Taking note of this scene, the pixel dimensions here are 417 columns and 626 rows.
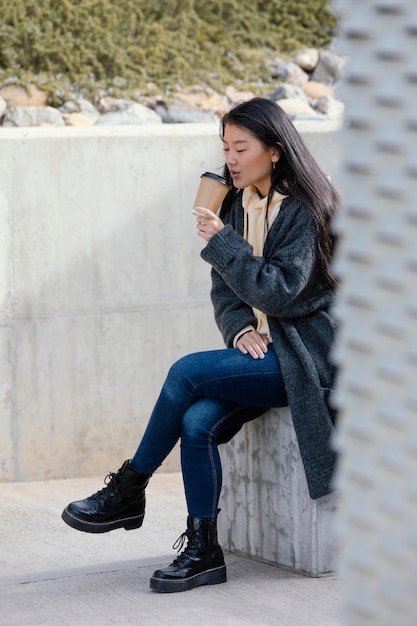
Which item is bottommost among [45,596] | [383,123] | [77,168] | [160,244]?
[45,596]

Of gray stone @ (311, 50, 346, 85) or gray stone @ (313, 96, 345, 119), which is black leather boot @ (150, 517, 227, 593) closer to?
gray stone @ (313, 96, 345, 119)

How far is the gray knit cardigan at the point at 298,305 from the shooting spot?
134 inches

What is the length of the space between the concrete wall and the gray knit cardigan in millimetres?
1715

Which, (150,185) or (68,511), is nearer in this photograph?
(68,511)

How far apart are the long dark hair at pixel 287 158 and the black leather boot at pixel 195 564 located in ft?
2.73

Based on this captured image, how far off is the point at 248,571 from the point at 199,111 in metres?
3.26

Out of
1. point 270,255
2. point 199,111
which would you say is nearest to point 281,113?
→ point 270,255

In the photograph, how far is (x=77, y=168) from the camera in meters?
5.13

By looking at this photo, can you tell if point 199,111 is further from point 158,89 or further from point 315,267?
point 315,267

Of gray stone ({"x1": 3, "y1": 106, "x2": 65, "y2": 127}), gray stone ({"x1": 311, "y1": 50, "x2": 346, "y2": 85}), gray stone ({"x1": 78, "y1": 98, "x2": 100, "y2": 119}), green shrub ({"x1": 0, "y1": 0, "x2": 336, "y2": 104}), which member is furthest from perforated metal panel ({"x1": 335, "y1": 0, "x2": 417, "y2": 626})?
gray stone ({"x1": 311, "y1": 50, "x2": 346, "y2": 85})

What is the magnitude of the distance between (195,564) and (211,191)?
3.65 feet

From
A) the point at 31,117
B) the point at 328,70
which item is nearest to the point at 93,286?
the point at 31,117

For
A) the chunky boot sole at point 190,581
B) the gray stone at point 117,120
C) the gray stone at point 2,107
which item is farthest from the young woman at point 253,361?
the gray stone at point 2,107

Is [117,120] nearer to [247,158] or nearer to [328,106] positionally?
[328,106]
